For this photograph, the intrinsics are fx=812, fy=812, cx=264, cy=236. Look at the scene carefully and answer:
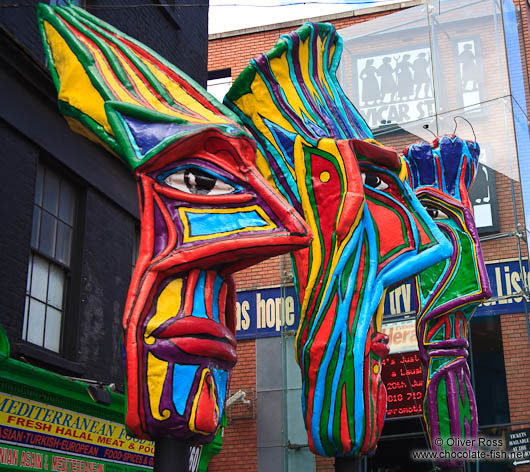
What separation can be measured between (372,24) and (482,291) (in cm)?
941

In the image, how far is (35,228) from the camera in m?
8.03

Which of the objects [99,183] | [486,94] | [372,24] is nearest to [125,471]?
[99,183]

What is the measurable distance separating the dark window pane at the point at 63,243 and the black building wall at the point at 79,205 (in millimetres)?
80

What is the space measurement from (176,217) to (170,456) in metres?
1.37

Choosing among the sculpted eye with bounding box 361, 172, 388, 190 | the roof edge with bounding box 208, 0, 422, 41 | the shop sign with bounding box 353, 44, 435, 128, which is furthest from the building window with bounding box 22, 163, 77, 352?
the roof edge with bounding box 208, 0, 422, 41

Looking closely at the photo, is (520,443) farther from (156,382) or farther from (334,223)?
(156,382)

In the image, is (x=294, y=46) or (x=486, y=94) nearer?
(x=294, y=46)

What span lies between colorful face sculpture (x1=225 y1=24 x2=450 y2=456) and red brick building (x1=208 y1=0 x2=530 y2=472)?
275 inches

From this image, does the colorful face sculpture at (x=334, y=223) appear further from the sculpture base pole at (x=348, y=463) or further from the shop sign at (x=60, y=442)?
the shop sign at (x=60, y=442)

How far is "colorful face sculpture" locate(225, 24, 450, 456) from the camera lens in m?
6.49

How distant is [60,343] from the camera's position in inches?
323

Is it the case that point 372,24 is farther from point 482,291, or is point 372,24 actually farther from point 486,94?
point 482,291

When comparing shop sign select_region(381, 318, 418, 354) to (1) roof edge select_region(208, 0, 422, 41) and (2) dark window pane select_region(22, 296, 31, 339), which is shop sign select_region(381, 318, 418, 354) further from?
(2) dark window pane select_region(22, 296, 31, 339)

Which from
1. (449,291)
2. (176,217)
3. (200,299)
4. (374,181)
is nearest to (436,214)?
(449,291)
